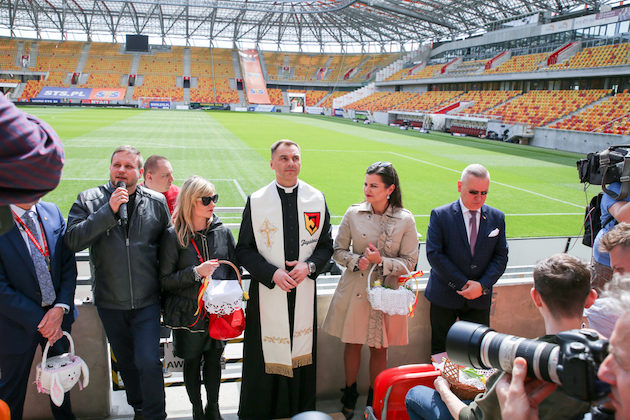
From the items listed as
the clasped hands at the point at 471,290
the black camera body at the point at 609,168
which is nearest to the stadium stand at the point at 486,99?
the black camera body at the point at 609,168

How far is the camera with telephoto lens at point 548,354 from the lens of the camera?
4.50ft

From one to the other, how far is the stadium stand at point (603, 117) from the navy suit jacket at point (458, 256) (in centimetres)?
2680

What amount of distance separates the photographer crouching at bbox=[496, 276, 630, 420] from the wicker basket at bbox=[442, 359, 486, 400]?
2.54 feet

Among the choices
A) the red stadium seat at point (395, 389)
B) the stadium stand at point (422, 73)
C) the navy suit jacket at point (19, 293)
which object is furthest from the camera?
the stadium stand at point (422, 73)

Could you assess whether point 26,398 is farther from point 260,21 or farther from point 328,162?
point 260,21

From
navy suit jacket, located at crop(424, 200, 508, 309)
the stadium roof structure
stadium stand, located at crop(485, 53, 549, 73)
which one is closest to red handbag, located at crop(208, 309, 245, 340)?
navy suit jacket, located at crop(424, 200, 508, 309)

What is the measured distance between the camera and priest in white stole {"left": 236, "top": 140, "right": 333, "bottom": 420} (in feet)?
11.0

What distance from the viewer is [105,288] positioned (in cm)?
309

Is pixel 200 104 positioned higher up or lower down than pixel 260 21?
lower down

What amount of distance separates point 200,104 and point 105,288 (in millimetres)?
64434

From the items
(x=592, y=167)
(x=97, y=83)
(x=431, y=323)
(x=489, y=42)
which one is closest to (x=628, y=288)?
(x=431, y=323)

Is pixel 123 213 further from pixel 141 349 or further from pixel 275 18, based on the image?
pixel 275 18

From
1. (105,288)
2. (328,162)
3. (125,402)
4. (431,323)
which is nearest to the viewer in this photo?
(105,288)

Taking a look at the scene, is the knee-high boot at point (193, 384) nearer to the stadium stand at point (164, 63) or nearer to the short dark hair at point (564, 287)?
the short dark hair at point (564, 287)
